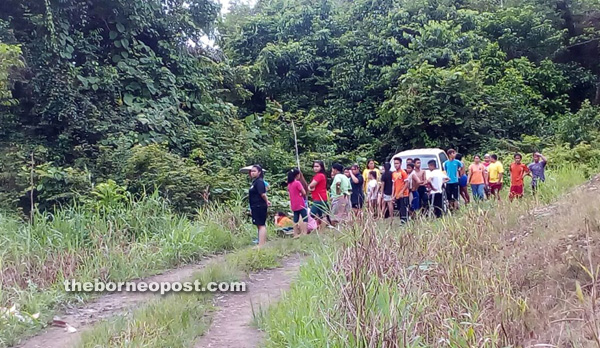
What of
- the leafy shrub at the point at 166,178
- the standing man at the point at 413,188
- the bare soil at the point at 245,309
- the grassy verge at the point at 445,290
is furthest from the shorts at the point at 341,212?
the leafy shrub at the point at 166,178

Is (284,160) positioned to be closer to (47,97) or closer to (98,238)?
(47,97)

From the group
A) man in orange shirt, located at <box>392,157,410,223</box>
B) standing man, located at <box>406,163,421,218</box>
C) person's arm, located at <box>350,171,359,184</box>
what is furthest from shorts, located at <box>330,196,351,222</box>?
standing man, located at <box>406,163,421,218</box>

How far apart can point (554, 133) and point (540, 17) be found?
5.93 meters

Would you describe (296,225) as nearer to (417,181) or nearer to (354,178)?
(354,178)

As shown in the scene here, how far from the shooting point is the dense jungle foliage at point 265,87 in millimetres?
11422

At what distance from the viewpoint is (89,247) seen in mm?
7402

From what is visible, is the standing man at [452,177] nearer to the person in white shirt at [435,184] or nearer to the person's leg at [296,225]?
the person in white shirt at [435,184]

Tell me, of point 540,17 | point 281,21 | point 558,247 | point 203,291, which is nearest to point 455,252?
point 558,247

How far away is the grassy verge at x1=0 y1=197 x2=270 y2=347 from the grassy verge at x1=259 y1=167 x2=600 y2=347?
2.56 meters

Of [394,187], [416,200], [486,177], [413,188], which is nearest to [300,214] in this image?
[394,187]

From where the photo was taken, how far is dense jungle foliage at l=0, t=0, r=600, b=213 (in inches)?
450

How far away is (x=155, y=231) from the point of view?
8555 mm

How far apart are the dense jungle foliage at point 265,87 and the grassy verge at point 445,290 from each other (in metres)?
6.12

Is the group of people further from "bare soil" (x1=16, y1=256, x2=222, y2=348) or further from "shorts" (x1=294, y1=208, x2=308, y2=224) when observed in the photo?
"bare soil" (x1=16, y1=256, x2=222, y2=348)
